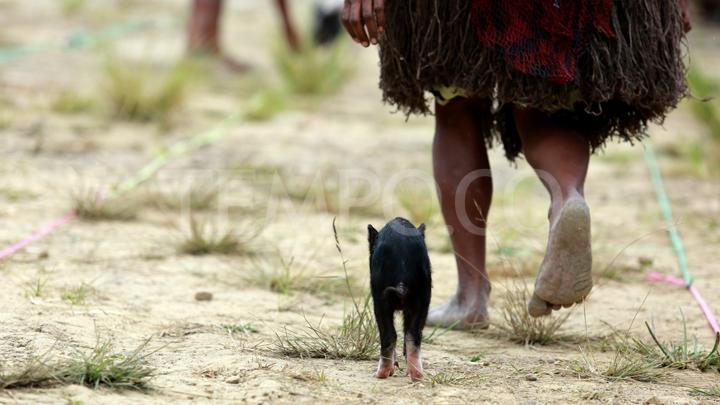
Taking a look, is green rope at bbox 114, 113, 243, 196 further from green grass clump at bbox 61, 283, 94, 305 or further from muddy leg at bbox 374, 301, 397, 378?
muddy leg at bbox 374, 301, 397, 378

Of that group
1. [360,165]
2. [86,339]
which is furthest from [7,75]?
[86,339]

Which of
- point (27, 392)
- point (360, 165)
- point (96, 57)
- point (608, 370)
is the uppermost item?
point (96, 57)

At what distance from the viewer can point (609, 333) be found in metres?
2.89

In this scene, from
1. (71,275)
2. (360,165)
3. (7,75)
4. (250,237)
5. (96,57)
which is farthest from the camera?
(96,57)

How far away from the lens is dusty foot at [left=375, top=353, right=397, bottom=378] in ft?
7.54

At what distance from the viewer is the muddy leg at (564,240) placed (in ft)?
8.09

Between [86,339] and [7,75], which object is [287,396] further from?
[7,75]

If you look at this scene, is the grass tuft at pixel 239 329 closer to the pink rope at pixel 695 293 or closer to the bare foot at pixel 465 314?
the bare foot at pixel 465 314

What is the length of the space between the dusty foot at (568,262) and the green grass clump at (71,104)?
12.7 feet

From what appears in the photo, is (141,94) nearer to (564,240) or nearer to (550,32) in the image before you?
(550,32)

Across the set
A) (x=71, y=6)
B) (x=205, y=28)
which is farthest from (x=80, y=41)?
(x=71, y=6)

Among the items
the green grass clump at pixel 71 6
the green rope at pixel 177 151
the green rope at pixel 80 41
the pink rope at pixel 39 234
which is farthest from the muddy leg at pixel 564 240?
the green grass clump at pixel 71 6

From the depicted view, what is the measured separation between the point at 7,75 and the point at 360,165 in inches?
103

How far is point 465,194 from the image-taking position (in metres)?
2.90
